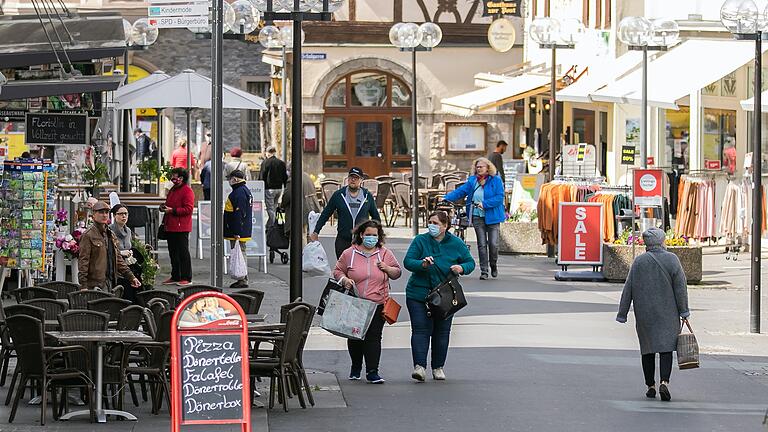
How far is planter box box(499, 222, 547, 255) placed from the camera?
27016 mm

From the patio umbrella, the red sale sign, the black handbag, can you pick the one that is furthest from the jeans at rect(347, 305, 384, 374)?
the patio umbrella

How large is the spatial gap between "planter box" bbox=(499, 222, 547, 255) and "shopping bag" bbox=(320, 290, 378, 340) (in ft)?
44.9

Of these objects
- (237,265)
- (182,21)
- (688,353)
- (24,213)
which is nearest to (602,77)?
(237,265)

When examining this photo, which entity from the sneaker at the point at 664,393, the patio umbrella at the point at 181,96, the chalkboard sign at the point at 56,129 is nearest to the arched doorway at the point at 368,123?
the patio umbrella at the point at 181,96

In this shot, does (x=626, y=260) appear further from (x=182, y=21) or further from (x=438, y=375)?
(x=182, y=21)

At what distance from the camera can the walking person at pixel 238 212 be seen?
22328mm

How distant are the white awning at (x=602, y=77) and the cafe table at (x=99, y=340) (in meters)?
20.2

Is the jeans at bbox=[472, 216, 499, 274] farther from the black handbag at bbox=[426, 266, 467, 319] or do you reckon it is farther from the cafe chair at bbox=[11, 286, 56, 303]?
the cafe chair at bbox=[11, 286, 56, 303]

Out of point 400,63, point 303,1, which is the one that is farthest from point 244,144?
point 303,1

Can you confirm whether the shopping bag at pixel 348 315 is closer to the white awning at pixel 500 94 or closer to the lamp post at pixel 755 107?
the lamp post at pixel 755 107

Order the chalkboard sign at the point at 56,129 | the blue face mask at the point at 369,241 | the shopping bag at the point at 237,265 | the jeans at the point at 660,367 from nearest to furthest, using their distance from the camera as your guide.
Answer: the jeans at the point at 660,367 → the blue face mask at the point at 369,241 → the chalkboard sign at the point at 56,129 → the shopping bag at the point at 237,265

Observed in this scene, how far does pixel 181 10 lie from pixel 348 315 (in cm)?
290

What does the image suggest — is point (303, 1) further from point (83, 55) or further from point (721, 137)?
point (721, 137)

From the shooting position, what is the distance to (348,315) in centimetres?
1354
